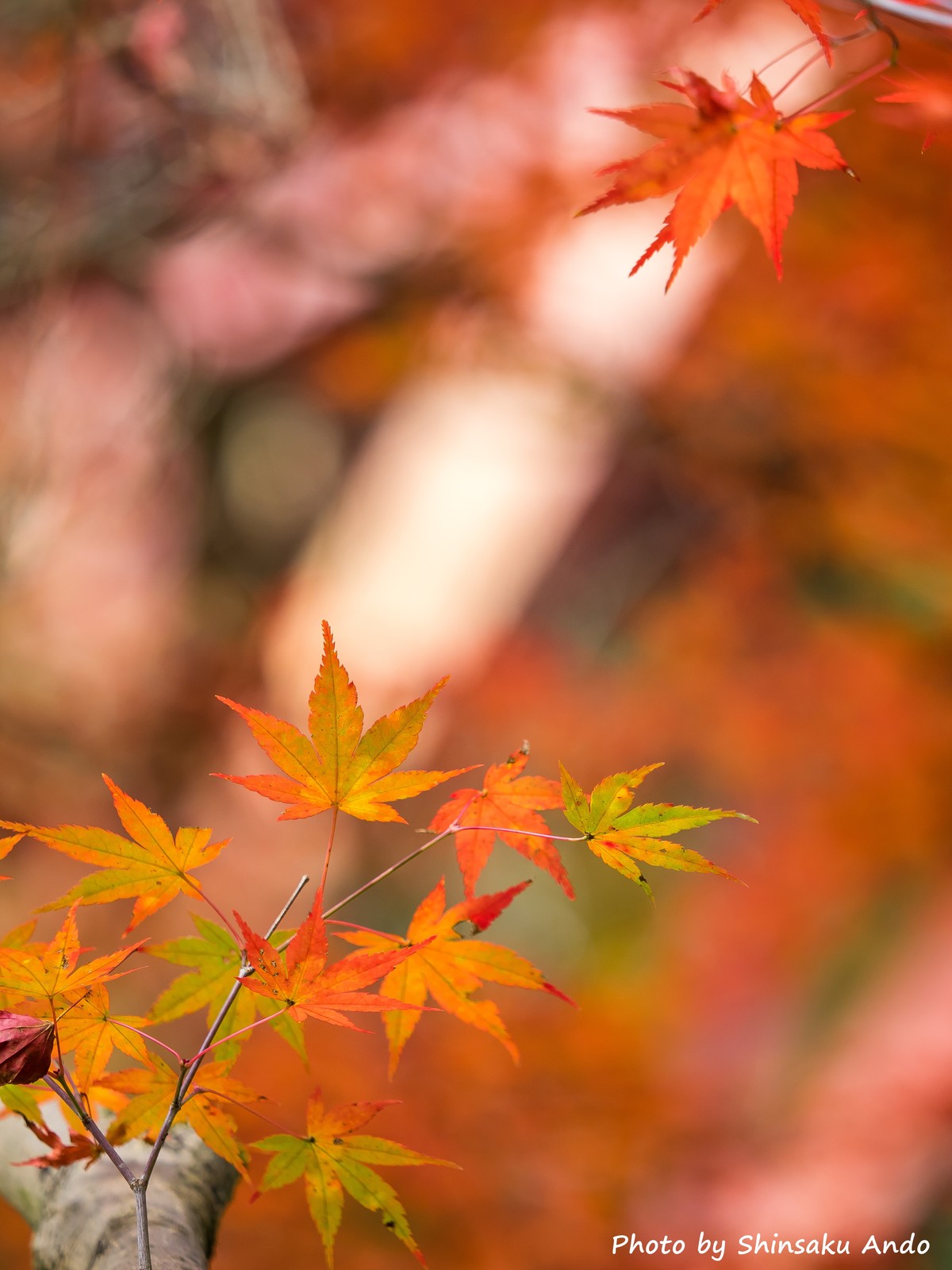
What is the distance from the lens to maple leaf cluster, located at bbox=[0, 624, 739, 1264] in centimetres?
60

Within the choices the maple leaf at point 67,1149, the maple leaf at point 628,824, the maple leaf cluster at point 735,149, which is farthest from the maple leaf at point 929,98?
the maple leaf at point 67,1149

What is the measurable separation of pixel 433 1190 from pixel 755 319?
3.22 m

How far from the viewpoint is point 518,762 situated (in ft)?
2.43

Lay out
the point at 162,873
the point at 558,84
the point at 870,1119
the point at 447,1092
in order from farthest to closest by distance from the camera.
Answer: the point at 558,84 < the point at 870,1119 < the point at 447,1092 < the point at 162,873

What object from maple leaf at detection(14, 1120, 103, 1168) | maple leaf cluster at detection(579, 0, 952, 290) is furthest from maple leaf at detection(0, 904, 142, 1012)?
maple leaf cluster at detection(579, 0, 952, 290)

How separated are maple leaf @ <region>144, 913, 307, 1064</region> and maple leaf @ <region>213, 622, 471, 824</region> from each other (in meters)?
0.14

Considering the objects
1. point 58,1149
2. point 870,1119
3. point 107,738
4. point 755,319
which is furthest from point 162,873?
point 107,738

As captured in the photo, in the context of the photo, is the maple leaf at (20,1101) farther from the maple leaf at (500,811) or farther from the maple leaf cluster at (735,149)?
the maple leaf cluster at (735,149)

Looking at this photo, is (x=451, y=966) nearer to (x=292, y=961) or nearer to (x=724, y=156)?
(x=292, y=961)

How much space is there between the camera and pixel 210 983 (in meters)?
0.75

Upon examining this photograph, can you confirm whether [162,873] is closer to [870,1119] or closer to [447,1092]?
[447,1092]

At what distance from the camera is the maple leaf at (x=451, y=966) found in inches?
27.7

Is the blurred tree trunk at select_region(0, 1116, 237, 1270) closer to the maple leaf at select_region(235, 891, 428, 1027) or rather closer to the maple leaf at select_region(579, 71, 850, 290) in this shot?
the maple leaf at select_region(235, 891, 428, 1027)

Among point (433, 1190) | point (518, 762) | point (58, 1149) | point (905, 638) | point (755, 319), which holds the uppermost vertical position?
point (518, 762)
